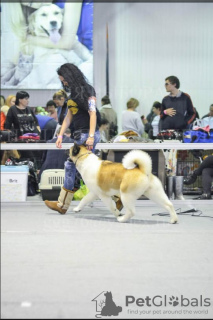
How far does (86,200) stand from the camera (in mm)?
917

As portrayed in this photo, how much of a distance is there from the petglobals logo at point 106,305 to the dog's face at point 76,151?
0.36 metres

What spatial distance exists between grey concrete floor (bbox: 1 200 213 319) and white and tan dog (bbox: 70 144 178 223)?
11 cm

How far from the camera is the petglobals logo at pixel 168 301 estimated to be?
3.01 ft

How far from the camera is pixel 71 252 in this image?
40.1 inches

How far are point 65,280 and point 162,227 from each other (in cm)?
30

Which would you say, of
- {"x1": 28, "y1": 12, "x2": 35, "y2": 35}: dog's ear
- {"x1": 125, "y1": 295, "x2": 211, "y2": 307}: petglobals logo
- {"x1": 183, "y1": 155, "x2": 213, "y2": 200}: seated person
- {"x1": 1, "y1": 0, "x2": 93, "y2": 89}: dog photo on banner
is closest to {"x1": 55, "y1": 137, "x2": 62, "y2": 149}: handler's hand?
{"x1": 1, "y1": 0, "x2": 93, "y2": 89}: dog photo on banner

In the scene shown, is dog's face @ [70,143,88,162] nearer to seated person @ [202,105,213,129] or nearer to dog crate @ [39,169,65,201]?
dog crate @ [39,169,65,201]

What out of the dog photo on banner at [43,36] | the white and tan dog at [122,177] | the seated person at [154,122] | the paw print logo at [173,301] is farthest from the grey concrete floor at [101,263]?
the dog photo on banner at [43,36]

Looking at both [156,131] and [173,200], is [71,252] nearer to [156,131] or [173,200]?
[173,200]

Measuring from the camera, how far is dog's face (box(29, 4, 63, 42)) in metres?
0.71

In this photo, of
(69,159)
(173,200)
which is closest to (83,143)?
(69,159)

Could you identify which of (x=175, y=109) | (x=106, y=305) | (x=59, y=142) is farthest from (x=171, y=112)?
(x=106, y=305)

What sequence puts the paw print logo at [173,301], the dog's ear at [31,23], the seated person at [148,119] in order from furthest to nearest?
the paw print logo at [173,301] → the seated person at [148,119] → the dog's ear at [31,23]

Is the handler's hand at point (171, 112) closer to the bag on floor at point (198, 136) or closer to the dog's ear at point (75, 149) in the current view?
the bag on floor at point (198, 136)
